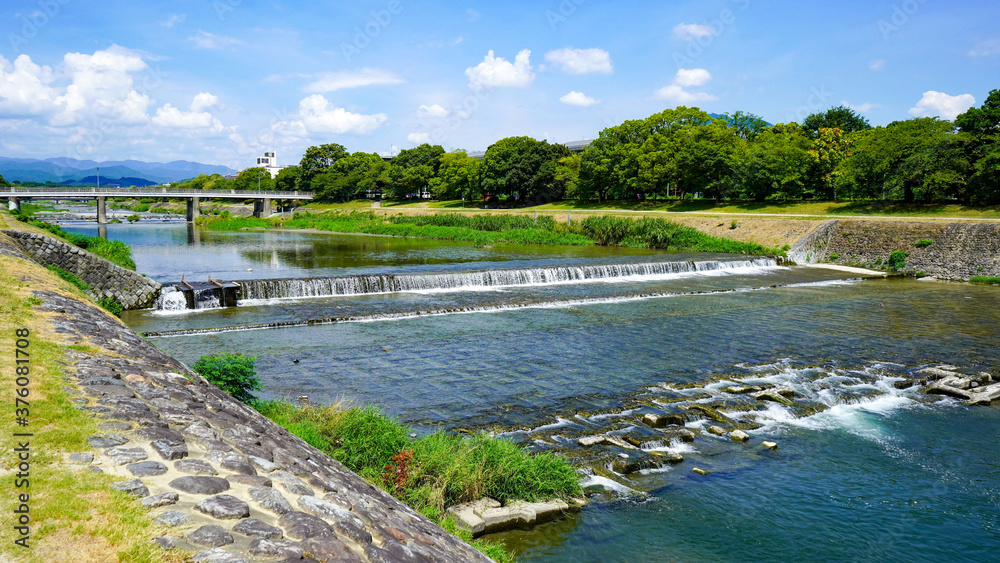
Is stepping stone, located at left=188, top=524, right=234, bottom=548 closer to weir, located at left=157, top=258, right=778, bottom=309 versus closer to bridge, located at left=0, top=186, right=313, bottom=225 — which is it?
weir, located at left=157, top=258, right=778, bottom=309

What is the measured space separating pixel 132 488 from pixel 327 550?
1.55 m

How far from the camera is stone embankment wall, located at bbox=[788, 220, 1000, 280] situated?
3378 centimetres

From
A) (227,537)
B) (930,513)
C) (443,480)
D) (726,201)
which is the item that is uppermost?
(726,201)

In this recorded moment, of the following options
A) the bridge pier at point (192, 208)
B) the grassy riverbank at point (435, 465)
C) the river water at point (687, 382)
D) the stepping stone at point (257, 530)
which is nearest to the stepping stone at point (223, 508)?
the stepping stone at point (257, 530)

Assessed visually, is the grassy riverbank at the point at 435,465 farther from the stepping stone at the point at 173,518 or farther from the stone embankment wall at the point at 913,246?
the stone embankment wall at the point at 913,246

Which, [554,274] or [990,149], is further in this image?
[990,149]

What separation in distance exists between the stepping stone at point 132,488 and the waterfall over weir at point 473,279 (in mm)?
21909

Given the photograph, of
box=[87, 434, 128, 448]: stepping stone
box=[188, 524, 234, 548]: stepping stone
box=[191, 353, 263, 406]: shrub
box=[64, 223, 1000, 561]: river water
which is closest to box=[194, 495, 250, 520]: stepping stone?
box=[188, 524, 234, 548]: stepping stone

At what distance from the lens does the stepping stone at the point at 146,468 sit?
479 centimetres

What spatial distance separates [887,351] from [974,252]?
22.5 m

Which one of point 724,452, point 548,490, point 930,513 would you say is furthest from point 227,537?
point 930,513

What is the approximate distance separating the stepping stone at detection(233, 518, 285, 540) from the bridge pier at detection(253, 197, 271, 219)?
94018 millimetres

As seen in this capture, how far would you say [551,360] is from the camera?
54.9 feet

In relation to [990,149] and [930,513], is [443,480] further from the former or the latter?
[990,149]
